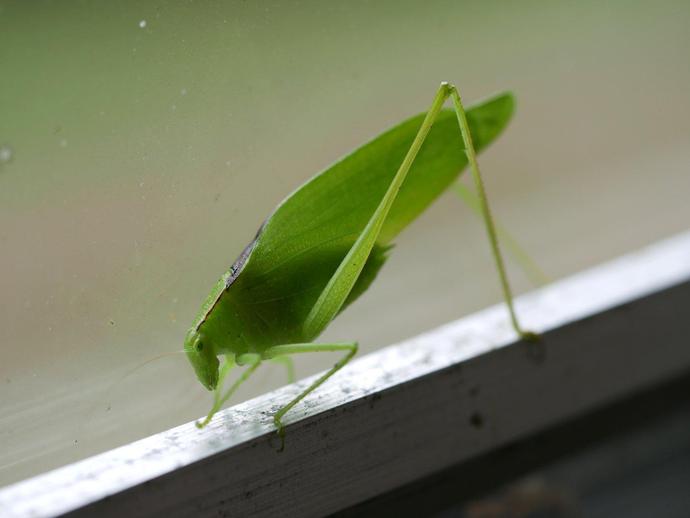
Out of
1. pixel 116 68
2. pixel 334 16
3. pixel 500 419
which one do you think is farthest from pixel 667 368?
pixel 116 68

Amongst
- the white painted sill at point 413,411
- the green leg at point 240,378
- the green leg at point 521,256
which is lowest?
the white painted sill at point 413,411

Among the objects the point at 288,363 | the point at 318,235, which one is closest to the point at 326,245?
the point at 318,235

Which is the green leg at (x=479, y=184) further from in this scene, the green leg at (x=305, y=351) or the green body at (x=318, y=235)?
the green leg at (x=305, y=351)

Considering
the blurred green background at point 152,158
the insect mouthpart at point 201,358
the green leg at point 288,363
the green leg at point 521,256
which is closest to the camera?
the blurred green background at point 152,158

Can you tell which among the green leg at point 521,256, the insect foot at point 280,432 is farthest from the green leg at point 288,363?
the green leg at point 521,256

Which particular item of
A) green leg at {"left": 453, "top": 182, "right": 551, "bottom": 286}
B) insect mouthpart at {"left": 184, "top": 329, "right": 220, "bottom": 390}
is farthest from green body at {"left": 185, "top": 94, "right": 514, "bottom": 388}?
green leg at {"left": 453, "top": 182, "right": 551, "bottom": 286}

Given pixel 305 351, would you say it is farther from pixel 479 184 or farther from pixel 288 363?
pixel 479 184
